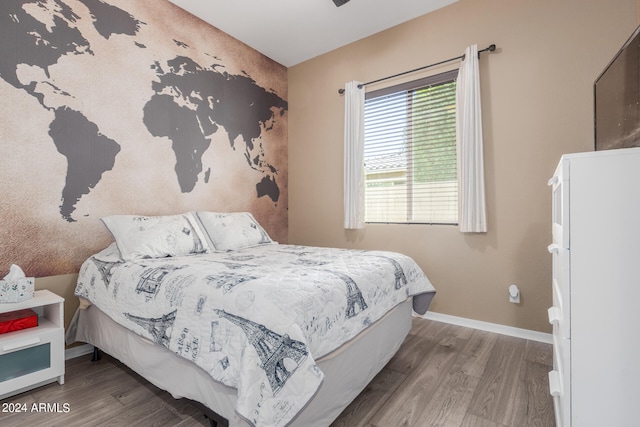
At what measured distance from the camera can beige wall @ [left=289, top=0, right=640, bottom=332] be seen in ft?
7.29

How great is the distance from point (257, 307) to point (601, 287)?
1173 millimetres

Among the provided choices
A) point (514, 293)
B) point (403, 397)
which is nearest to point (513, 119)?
point (514, 293)

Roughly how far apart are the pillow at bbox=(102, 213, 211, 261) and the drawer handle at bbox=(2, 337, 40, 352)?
0.58m

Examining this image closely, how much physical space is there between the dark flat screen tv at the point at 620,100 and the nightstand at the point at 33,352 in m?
3.05

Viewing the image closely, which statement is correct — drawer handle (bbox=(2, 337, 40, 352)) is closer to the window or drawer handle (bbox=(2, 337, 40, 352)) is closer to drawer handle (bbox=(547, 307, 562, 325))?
drawer handle (bbox=(547, 307, 562, 325))

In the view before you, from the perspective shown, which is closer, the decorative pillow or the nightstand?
the nightstand

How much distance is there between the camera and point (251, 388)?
1.03 metres

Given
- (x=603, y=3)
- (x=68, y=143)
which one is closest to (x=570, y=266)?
(x=603, y=3)

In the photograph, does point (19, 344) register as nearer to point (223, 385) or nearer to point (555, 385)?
point (223, 385)

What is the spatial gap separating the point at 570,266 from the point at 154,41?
10.6 ft

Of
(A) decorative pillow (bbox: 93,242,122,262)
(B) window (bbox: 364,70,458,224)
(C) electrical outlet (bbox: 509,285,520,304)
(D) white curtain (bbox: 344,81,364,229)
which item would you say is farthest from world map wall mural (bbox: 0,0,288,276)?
(C) electrical outlet (bbox: 509,285,520,304)

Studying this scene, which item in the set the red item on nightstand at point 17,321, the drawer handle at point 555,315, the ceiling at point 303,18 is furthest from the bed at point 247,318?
the ceiling at point 303,18

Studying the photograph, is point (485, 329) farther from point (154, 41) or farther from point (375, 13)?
point (154, 41)

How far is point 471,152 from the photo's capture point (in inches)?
101
